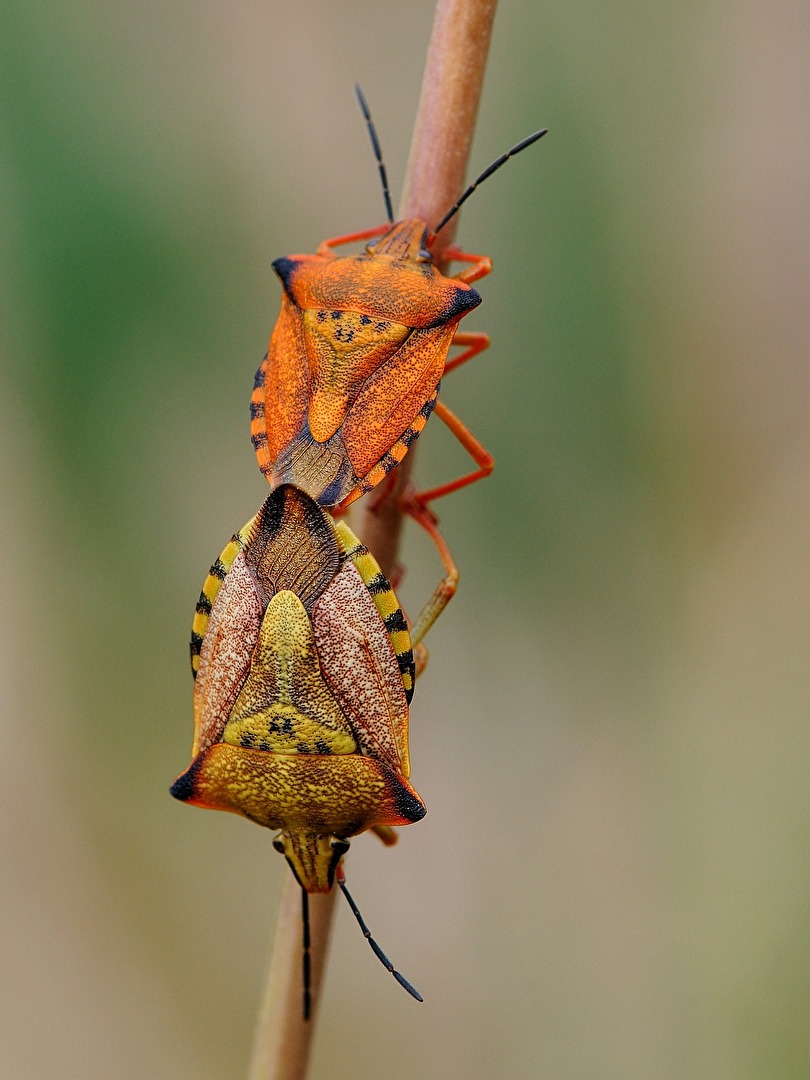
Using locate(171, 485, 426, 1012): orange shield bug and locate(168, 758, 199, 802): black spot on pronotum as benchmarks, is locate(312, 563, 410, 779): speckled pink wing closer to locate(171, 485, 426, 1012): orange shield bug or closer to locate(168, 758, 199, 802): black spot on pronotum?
locate(171, 485, 426, 1012): orange shield bug

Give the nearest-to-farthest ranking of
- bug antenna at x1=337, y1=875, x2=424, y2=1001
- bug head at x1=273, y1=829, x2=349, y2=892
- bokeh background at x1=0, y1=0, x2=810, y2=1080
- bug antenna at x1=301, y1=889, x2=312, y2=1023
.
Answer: bug antenna at x1=301, y1=889, x2=312, y2=1023, bug head at x1=273, y1=829, x2=349, y2=892, bug antenna at x1=337, y1=875, x2=424, y2=1001, bokeh background at x1=0, y1=0, x2=810, y2=1080

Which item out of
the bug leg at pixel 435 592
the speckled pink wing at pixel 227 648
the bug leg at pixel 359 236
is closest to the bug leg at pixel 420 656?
the bug leg at pixel 435 592

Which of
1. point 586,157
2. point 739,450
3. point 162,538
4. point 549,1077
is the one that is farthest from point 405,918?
point 586,157

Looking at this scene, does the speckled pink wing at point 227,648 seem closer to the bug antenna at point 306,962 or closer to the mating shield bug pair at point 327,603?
the mating shield bug pair at point 327,603

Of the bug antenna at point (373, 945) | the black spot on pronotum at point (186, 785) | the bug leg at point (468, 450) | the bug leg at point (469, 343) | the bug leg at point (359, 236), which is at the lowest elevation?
the bug antenna at point (373, 945)

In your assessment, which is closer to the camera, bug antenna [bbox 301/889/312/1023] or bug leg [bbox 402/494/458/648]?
bug antenna [bbox 301/889/312/1023]

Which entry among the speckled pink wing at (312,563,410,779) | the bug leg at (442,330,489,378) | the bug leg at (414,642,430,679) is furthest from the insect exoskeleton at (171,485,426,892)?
the bug leg at (442,330,489,378)

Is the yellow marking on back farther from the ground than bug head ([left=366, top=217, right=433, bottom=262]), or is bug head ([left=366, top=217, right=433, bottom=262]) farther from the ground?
bug head ([left=366, top=217, right=433, bottom=262])
